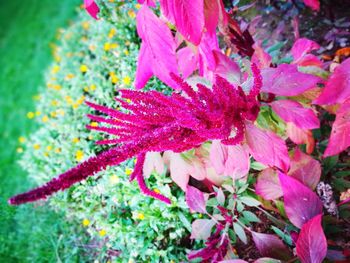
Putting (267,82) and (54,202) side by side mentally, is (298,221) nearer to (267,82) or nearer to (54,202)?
(267,82)

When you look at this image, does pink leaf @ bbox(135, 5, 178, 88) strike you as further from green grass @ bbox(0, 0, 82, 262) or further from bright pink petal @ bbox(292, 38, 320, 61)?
green grass @ bbox(0, 0, 82, 262)

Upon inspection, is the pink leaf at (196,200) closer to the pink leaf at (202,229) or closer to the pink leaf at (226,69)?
the pink leaf at (202,229)

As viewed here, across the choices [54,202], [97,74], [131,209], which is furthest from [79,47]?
[131,209]

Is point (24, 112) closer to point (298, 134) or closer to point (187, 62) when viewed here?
point (187, 62)

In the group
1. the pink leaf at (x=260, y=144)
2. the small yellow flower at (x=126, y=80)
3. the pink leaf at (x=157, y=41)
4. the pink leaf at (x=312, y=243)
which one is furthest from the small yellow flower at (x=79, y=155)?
the pink leaf at (x=312, y=243)

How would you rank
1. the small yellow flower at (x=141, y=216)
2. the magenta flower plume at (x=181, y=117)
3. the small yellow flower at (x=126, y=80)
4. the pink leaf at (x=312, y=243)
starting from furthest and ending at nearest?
1. the small yellow flower at (x=126, y=80)
2. the small yellow flower at (x=141, y=216)
3. the pink leaf at (x=312, y=243)
4. the magenta flower plume at (x=181, y=117)

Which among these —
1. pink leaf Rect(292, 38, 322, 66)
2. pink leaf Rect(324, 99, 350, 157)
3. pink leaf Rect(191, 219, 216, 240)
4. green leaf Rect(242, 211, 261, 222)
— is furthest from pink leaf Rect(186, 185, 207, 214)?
pink leaf Rect(292, 38, 322, 66)
